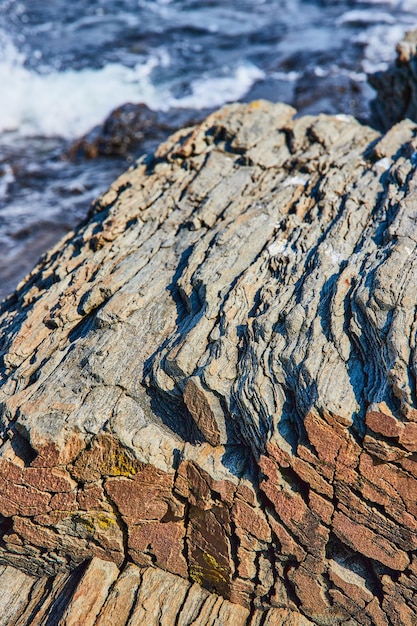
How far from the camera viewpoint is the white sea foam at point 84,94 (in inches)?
1288

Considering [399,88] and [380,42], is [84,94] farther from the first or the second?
[399,88]

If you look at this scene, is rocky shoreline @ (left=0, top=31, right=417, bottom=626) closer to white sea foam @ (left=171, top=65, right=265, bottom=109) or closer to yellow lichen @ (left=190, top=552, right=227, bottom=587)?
yellow lichen @ (left=190, top=552, right=227, bottom=587)

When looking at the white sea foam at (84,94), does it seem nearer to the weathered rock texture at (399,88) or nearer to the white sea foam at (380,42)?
the white sea foam at (380,42)

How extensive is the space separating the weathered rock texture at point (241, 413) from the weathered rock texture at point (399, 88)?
8.84 meters

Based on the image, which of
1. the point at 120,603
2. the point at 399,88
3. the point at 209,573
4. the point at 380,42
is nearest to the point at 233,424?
the point at 209,573

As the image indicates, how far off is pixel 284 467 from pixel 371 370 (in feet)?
6.45

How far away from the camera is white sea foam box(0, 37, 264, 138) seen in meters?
32.7

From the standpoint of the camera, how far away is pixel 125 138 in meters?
29.1

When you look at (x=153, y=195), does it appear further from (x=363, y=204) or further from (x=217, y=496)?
(x=217, y=496)

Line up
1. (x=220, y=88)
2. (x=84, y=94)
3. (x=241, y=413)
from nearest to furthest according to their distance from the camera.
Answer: (x=241, y=413), (x=220, y=88), (x=84, y=94)

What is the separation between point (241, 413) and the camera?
8.93 meters

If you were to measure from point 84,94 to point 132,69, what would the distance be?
511 centimetres

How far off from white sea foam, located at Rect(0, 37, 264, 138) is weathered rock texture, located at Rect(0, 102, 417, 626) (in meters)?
23.4

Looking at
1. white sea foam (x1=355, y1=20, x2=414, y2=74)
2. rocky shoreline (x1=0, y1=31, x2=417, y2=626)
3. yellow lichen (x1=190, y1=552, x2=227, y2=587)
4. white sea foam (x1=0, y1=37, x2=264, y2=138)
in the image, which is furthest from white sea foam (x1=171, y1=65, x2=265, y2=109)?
yellow lichen (x1=190, y1=552, x2=227, y2=587)
